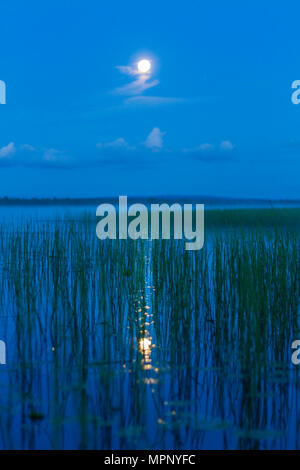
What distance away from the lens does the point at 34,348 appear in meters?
2.69

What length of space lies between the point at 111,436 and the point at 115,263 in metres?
2.20

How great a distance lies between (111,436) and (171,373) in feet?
1.80

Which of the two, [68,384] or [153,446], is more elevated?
[68,384]

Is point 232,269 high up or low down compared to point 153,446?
up

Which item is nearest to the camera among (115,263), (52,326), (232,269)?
(52,326)
